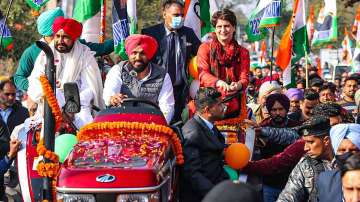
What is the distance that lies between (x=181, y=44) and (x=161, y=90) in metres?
1.16

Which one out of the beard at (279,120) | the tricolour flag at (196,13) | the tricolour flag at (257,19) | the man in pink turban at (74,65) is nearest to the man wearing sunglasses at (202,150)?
the man in pink turban at (74,65)

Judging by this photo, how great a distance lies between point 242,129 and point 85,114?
158 cm

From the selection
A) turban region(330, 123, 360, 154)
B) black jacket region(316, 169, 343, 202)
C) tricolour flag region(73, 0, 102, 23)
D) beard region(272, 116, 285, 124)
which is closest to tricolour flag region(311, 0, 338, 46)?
tricolour flag region(73, 0, 102, 23)

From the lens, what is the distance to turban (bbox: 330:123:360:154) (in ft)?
21.0

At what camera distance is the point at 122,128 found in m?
7.21

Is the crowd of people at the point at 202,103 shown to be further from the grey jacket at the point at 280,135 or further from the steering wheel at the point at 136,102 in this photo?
the steering wheel at the point at 136,102

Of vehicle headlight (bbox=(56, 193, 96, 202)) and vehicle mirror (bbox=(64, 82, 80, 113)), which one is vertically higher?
vehicle mirror (bbox=(64, 82, 80, 113))

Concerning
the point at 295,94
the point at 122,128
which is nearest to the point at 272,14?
the point at 295,94

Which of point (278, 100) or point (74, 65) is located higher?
point (74, 65)

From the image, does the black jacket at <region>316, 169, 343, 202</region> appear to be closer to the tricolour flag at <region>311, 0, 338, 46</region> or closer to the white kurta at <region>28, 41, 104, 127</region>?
the white kurta at <region>28, 41, 104, 127</region>

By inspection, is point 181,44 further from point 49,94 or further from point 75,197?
point 75,197

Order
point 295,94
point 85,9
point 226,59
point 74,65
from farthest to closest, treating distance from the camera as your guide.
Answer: point 295,94 < point 85,9 < point 226,59 < point 74,65

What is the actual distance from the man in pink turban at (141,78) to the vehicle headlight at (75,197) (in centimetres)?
177

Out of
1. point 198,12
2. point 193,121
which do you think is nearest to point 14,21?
point 198,12
